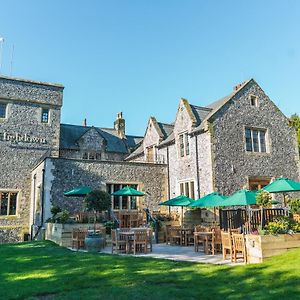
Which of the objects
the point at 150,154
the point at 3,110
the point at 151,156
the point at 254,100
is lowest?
the point at 151,156

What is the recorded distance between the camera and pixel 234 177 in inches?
771

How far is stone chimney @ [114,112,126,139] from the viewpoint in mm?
33938

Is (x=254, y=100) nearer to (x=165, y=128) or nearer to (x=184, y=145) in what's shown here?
(x=184, y=145)

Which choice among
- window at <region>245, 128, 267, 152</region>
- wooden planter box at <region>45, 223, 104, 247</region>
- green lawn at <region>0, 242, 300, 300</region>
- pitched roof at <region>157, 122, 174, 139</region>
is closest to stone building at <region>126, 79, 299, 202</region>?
window at <region>245, 128, 267, 152</region>

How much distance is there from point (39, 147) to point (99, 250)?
50.4 ft

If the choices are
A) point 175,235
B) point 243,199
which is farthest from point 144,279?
point 175,235

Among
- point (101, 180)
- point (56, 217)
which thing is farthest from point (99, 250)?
point (101, 180)

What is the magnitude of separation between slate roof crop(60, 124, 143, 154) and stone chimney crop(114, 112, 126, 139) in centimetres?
40

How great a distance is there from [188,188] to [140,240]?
9.28m

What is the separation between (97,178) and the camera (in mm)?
20812

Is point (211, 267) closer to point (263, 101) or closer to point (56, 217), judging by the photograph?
point (56, 217)

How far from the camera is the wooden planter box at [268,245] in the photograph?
9.30 metres

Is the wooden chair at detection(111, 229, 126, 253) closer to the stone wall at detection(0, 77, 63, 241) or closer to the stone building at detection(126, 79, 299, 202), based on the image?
the stone building at detection(126, 79, 299, 202)

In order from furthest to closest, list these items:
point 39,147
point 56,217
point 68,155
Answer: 1. point 68,155
2. point 39,147
3. point 56,217
